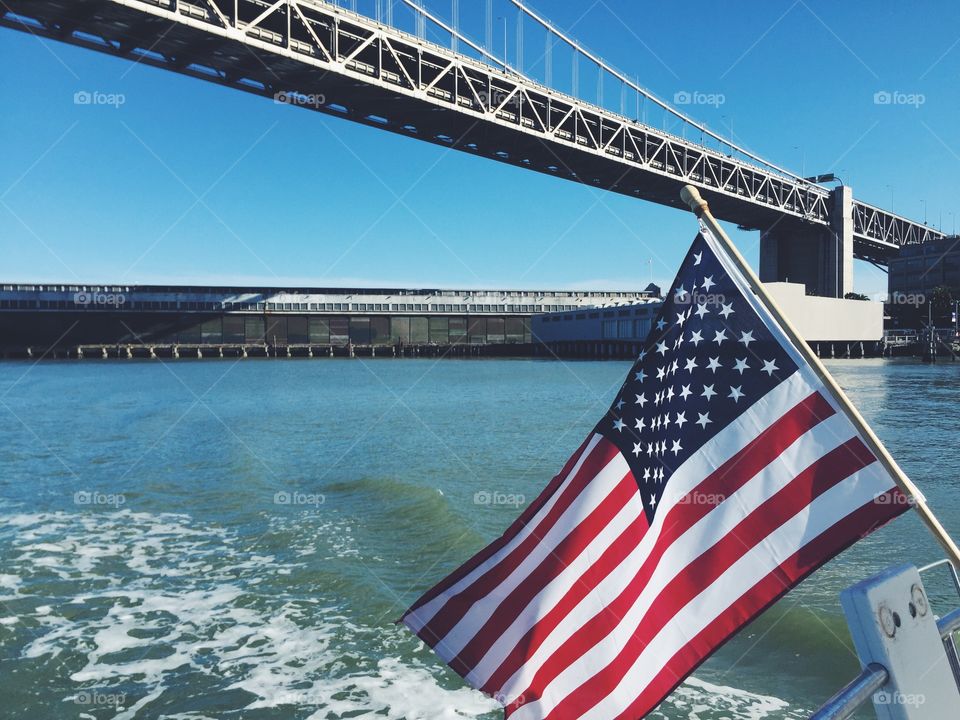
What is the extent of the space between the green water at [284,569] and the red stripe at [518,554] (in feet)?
8.20

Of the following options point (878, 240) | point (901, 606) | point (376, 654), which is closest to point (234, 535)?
point (376, 654)

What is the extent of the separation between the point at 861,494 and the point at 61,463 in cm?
1785

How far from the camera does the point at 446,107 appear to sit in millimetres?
49938

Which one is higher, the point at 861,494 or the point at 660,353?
the point at 660,353

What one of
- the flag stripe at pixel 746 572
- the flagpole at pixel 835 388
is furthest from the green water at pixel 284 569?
the flagpole at pixel 835 388

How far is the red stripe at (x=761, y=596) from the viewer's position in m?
2.37

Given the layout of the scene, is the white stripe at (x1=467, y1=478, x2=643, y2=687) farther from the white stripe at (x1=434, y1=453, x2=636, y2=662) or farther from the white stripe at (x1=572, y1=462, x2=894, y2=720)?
the white stripe at (x1=572, y1=462, x2=894, y2=720)

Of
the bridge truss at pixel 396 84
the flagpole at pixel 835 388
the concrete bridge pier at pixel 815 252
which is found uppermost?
the bridge truss at pixel 396 84

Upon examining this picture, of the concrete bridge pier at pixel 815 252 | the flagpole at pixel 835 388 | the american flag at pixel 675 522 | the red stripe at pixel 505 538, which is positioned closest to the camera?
the flagpole at pixel 835 388

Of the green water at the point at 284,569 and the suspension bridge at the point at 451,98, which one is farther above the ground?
the suspension bridge at the point at 451,98

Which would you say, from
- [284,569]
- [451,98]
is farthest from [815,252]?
[284,569]

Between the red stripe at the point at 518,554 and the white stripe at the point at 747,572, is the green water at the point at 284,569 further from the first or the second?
the white stripe at the point at 747,572

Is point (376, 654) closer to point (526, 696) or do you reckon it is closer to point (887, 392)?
point (526, 696)

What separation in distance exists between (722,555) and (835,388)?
0.71 metres
